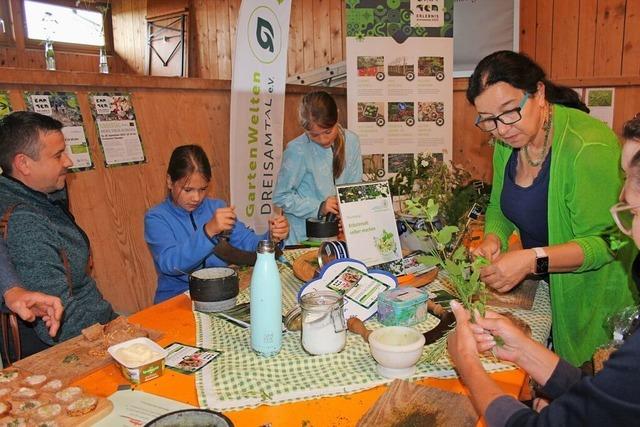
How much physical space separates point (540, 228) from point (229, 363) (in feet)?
4.01

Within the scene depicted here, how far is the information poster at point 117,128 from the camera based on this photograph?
2973 millimetres

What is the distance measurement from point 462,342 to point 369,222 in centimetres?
76

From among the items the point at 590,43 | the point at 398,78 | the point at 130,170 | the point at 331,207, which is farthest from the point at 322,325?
the point at 590,43

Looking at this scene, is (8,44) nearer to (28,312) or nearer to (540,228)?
(28,312)

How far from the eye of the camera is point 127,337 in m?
1.44

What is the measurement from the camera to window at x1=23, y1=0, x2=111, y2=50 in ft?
22.4

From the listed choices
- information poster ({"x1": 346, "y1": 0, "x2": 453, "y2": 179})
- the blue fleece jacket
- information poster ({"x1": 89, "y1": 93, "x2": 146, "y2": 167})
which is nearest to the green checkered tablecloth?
the blue fleece jacket

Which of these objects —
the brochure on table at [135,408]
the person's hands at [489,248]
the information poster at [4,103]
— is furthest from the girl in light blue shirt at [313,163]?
the brochure on table at [135,408]

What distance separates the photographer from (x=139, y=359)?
4.19 feet

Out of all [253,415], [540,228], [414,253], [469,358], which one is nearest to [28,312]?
[253,415]

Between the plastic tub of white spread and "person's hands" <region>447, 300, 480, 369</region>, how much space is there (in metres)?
0.69

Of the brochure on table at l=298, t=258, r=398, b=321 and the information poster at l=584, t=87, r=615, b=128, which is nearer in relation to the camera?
the brochure on table at l=298, t=258, r=398, b=321

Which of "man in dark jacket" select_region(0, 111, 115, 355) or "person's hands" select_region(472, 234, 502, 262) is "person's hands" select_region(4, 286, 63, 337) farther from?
"person's hands" select_region(472, 234, 502, 262)

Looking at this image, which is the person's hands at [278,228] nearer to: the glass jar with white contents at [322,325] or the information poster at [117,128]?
the glass jar with white contents at [322,325]
